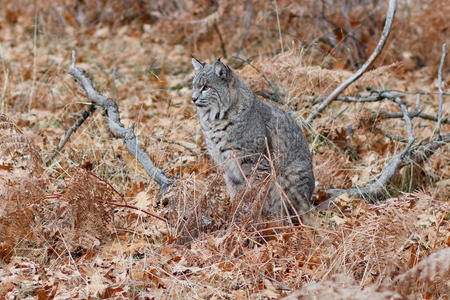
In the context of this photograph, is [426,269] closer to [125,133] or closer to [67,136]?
[125,133]

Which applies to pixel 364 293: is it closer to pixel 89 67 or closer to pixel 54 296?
pixel 54 296

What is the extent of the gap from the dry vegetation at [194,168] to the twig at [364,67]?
0.61ft

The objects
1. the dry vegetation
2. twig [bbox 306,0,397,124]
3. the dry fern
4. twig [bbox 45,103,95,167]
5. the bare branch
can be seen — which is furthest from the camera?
twig [bbox 306,0,397,124]

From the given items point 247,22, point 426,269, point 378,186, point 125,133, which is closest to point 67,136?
point 125,133

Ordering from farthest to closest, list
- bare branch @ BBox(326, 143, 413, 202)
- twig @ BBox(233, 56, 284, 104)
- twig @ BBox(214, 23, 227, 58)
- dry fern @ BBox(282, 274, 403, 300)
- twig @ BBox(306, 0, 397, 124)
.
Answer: twig @ BBox(214, 23, 227, 58)
twig @ BBox(233, 56, 284, 104)
twig @ BBox(306, 0, 397, 124)
bare branch @ BBox(326, 143, 413, 202)
dry fern @ BBox(282, 274, 403, 300)

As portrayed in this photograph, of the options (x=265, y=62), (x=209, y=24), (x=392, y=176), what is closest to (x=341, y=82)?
(x=265, y=62)

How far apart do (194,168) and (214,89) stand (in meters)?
0.76

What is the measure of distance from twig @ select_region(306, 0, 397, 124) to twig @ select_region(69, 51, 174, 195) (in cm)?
188

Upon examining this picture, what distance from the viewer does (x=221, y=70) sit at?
4625 millimetres

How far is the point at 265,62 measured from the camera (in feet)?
21.1

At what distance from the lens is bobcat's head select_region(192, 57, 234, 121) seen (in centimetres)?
467

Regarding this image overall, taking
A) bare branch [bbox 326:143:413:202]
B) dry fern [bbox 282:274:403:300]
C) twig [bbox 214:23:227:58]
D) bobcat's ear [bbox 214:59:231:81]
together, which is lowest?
bare branch [bbox 326:143:413:202]

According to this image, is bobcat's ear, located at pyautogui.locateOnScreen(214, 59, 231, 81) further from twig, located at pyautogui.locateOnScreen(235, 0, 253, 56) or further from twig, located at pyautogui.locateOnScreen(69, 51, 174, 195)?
twig, located at pyautogui.locateOnScreen(235, 0, 253, 56)

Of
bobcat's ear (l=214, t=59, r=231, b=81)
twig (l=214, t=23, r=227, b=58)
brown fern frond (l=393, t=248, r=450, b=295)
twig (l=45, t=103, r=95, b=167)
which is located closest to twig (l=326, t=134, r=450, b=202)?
bobcat's ear (l=214, t=59, r=231, b=81)
